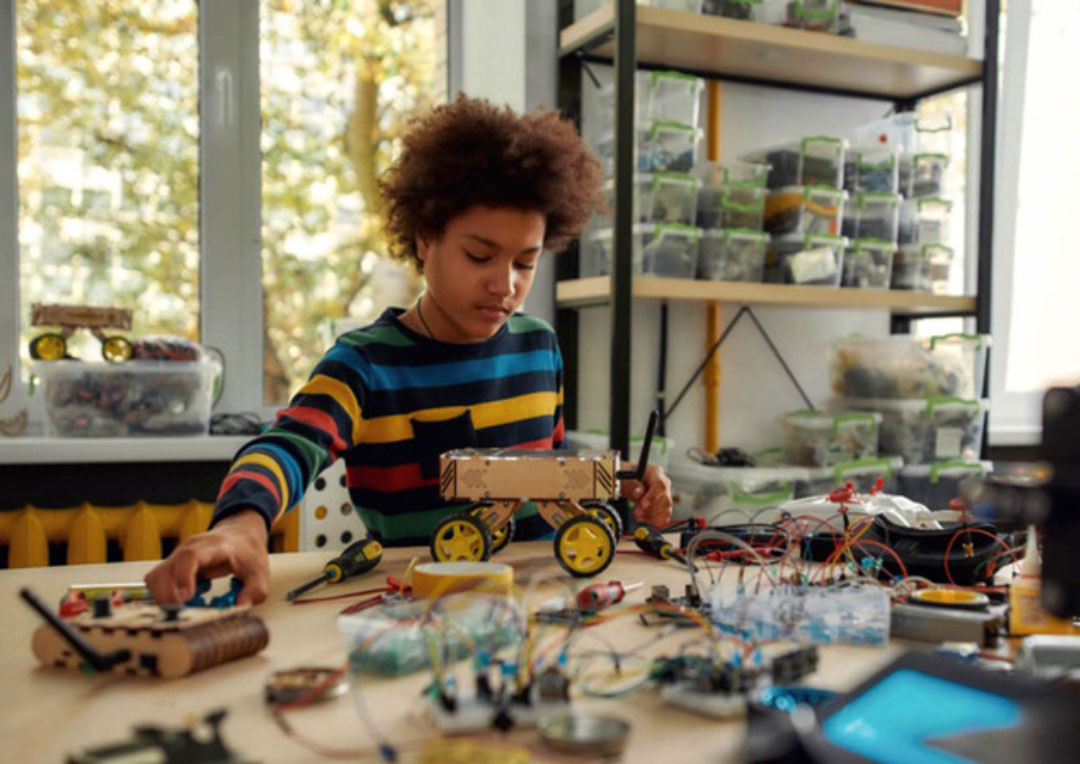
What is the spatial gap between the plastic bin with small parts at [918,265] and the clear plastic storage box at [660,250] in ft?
1.81

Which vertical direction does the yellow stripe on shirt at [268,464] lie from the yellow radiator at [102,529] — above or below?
above

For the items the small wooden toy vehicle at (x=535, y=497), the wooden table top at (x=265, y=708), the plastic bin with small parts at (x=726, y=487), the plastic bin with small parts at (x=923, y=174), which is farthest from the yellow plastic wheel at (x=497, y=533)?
the plastic bin with small parts at (x=923, y=174)

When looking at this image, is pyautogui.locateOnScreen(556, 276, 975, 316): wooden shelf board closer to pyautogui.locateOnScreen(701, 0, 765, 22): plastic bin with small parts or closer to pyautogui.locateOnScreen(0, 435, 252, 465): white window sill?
pyautogui.locateOnScreen(701, 0, 765, 22): plastic bin with small parts

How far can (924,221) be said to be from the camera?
232cm

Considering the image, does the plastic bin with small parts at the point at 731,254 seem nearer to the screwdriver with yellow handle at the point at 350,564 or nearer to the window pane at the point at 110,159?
the window pane at the point at 110,159

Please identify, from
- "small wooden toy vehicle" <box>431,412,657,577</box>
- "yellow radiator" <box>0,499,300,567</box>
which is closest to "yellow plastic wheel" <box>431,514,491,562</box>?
"small wooden toy vehicle" <box>431,412,657,577</box>

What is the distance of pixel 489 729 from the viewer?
1.89ft

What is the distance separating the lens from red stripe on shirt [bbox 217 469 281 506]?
96cm

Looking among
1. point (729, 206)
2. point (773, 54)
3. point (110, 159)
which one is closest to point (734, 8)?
point (773, 54)

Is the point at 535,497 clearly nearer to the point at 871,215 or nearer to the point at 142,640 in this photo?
the point at 142,640

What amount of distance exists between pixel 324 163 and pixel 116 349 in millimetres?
650

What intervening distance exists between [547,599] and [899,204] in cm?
172

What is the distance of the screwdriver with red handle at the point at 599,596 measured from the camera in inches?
34.0

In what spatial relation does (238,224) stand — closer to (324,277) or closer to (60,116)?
(324,277)
